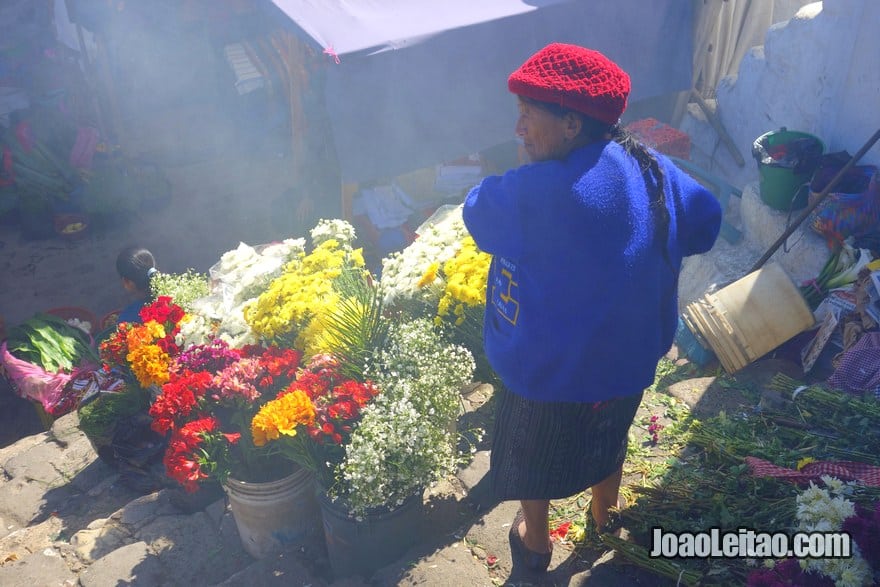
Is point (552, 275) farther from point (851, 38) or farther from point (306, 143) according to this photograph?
point (306, 143)

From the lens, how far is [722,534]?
2.72 metres

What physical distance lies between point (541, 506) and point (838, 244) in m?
3.29

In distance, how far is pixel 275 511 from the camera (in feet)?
11.2

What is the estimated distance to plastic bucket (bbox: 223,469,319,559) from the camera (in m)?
3.34

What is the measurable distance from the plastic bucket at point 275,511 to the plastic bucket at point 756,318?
2.77 meters

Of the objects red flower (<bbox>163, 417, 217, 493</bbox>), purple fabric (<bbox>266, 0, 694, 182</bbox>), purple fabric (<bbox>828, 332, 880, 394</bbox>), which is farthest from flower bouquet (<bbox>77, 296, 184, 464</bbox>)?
purple fabric (<bbox>828, 332, 880, 394</bbox>)

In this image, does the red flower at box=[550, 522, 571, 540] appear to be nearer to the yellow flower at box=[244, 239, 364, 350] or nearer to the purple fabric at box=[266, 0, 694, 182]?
the yellow flower at box=[244, 239, 364, 350]

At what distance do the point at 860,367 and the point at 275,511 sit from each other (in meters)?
3.35

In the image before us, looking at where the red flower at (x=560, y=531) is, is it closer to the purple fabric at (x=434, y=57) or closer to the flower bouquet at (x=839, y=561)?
the flower bouquet at (x=839, y=561)

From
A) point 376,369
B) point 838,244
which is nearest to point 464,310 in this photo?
point 376,369

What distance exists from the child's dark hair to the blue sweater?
3.67 metres

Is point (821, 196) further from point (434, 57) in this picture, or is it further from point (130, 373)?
point (130, 373)

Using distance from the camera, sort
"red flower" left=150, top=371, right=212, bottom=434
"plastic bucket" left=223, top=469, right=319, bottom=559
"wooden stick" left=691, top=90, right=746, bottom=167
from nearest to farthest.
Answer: "red flower" left=150, top=371, right=212, bottom=434
"plastic bucket" left=223, top=469, right=319, bottom=559
"wooden stick" left=691, top=90, right=746, bottom=167

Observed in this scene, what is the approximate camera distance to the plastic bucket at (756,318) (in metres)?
4.22
